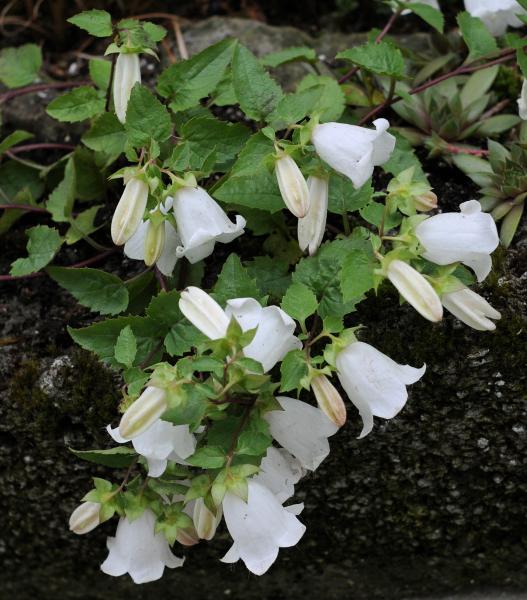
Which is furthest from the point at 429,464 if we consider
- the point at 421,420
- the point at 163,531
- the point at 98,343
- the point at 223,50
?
the point at 223,50

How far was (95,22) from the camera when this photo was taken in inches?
53.1

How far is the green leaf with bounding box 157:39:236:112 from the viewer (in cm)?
142

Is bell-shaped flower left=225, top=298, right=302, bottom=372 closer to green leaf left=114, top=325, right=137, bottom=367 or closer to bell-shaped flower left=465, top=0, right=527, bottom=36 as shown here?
green leaf left=114, top=325, right=137, bottom=367

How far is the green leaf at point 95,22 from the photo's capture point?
52.8 inches

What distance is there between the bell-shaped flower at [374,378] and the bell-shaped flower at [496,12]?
2.72ft

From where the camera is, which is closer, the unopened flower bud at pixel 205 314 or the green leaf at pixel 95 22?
the unopened flower bud at pixel 205 314

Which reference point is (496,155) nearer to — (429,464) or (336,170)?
(336,170)

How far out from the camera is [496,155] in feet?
4.91

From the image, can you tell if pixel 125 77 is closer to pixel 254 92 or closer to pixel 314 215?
pixel 254 92

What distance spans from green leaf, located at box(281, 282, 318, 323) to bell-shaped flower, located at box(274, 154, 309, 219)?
113 millimetres

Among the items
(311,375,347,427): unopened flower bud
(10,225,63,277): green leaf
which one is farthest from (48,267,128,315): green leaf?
(311,375,347,427): unopened flower bud

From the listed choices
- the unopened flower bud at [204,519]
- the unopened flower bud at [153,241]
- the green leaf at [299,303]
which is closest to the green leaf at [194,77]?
the unopened flower bud at [153,241]

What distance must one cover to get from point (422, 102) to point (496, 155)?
215mm

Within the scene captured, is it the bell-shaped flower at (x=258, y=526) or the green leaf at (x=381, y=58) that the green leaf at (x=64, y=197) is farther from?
the bell-shaped flower at (x=258, y=526)
